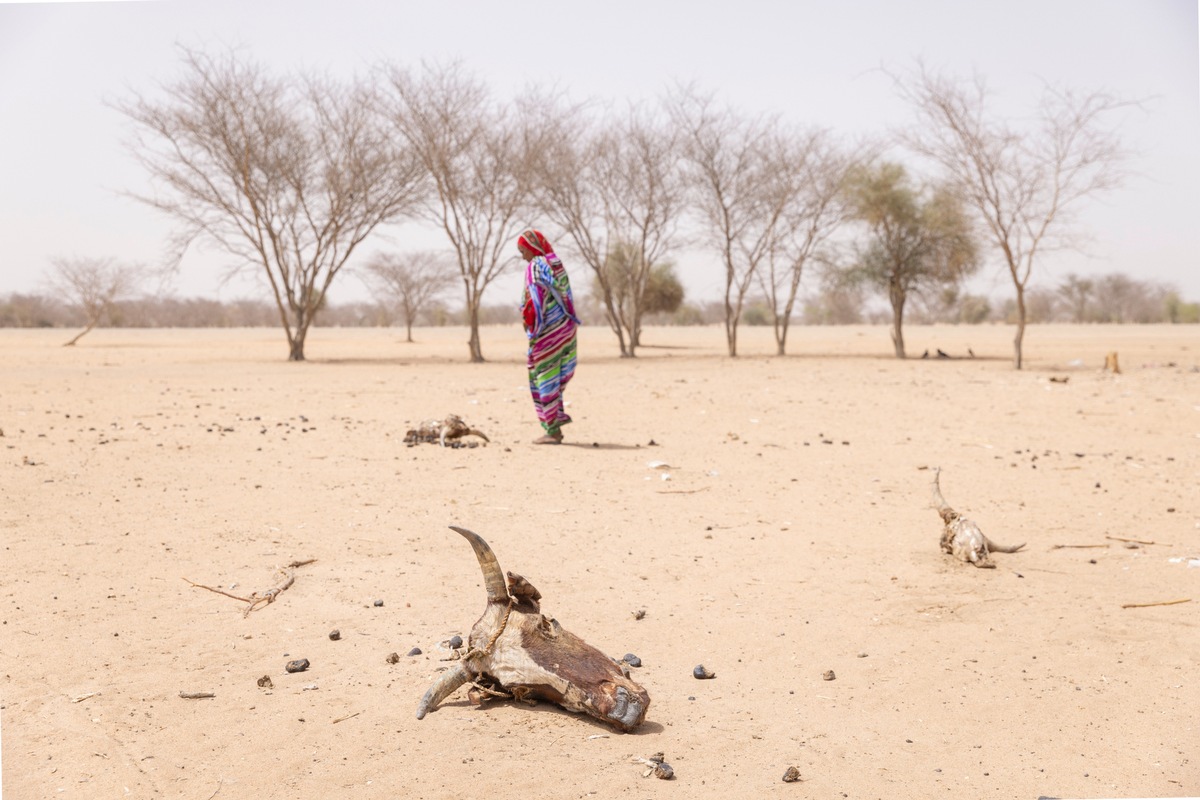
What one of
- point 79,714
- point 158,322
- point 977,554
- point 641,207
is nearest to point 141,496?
point 79,714

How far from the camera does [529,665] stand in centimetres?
351

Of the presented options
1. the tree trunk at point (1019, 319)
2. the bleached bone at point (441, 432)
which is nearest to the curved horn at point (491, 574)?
the bleached bone at point (441, 432)

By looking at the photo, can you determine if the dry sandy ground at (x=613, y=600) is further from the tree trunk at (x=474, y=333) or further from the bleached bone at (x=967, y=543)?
the tree trunk at (x=474, y=333)

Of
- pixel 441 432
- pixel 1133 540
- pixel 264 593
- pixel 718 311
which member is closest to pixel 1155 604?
pixel 1133 540

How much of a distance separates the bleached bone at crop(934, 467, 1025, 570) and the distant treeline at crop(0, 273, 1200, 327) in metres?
40.3

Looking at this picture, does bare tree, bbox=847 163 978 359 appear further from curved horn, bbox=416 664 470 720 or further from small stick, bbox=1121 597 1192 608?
curved horn, bbox=416 664 470 720

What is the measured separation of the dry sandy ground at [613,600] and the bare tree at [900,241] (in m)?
14.0

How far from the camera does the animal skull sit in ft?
11.2

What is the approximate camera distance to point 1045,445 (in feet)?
30.9

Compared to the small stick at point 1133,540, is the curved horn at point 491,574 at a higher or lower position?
higher

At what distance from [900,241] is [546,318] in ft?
59.5

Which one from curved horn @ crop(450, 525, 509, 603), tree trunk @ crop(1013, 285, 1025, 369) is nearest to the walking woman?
curved horn @ crop(450, 525, 509, 603)

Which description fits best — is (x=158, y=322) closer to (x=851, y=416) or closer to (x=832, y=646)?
(x=851, y=416)

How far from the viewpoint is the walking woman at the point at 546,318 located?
8.23 meters
